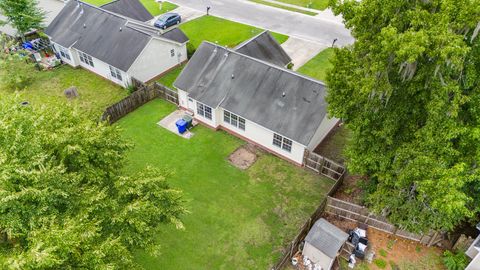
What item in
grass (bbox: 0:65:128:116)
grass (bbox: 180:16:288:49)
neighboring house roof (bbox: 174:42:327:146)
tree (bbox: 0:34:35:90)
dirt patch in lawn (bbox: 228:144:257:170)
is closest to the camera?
neighboring house roof (bbox: 174:42:327:146)

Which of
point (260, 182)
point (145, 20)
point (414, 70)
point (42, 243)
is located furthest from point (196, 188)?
point (145, 20)

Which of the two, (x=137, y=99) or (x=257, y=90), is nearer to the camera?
(x=257, y=90)

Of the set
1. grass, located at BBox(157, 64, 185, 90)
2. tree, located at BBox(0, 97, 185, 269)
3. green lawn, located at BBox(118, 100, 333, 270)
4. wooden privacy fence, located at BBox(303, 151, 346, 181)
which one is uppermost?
tree, located at BBox(0, 97, 185, 269)

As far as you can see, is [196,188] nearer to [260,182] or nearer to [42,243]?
[260,182]

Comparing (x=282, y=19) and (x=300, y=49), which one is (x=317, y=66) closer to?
(x=300, y=49)

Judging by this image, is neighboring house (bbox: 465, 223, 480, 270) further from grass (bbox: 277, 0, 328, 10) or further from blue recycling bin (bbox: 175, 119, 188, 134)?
grass (bbox: 277, 0, 328, 10)

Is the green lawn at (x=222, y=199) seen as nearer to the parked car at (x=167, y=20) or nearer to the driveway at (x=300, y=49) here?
the driveway at (x=300, y=49)

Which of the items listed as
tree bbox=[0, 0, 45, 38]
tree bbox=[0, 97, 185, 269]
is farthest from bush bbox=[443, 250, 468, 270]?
tree bbox=[0, 0, 45, 38]

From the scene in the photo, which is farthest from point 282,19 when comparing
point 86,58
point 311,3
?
point 86,58
